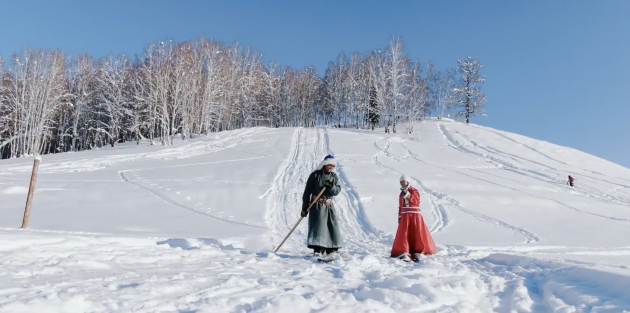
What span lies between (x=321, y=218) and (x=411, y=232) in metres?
1.73

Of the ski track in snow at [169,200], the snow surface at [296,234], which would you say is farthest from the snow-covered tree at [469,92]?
the ski track in snow at [169,200]

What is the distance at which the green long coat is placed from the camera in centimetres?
645

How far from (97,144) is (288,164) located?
36280mm

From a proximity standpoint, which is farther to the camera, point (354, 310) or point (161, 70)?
point (161, 70)

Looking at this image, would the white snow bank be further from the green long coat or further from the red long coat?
the red long coat

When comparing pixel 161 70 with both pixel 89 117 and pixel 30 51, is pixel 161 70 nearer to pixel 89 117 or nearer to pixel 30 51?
pixel 30 51

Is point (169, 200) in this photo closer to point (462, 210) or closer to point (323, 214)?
point (323, 214)

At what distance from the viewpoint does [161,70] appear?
1353 inches

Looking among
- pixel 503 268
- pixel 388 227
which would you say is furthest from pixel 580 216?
Result: pixel 503 268

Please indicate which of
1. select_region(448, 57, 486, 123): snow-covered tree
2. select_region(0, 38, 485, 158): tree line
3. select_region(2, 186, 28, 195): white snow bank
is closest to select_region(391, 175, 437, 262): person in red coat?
select_region(2, 186, 28, 195): white snow bank

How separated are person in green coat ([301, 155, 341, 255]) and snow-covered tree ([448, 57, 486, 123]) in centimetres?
4838

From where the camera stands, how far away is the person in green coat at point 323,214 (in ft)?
21.2

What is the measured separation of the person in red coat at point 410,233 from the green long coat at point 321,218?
1.17 meters

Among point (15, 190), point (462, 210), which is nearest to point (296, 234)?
point (462, 210)
